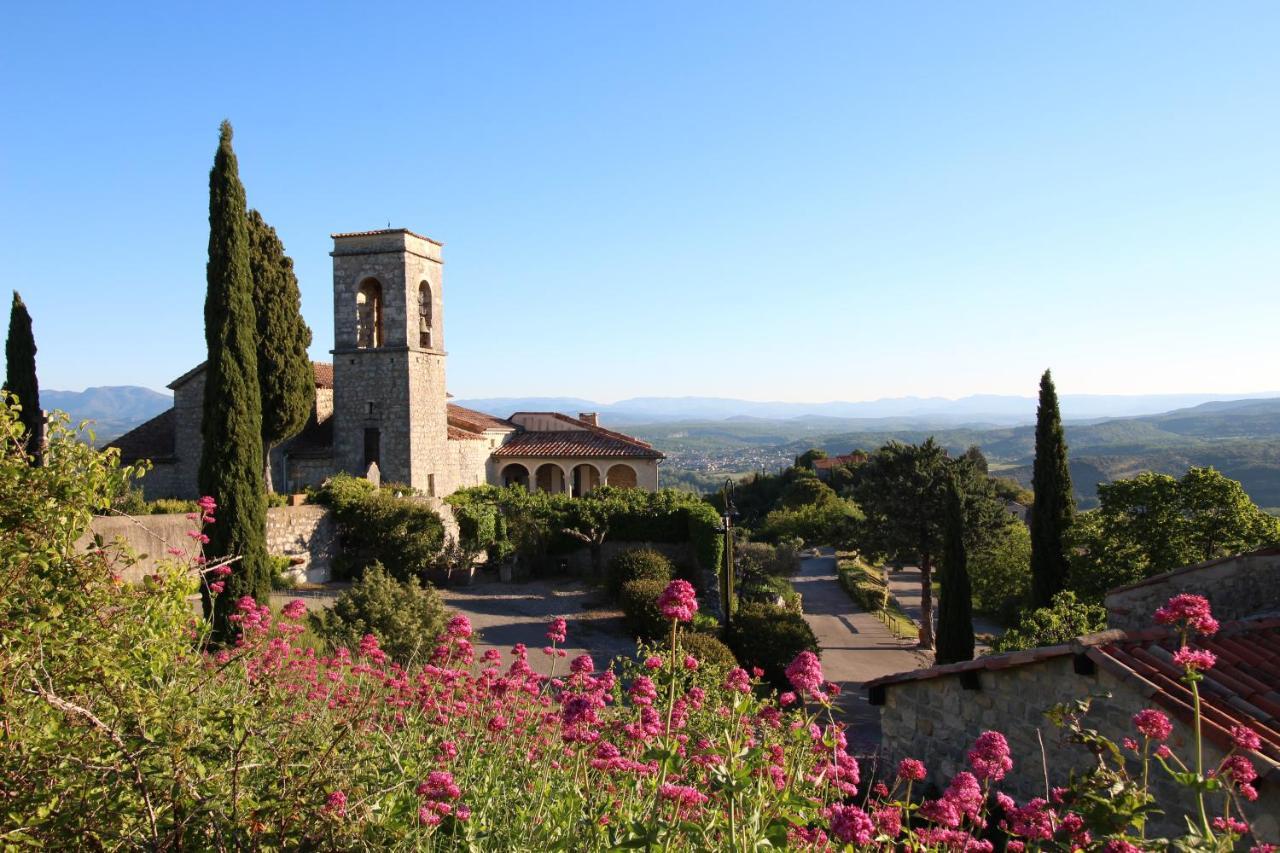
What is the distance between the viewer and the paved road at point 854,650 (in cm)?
1506

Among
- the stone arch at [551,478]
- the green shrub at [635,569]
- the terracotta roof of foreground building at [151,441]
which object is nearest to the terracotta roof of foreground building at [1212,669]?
the green shrub at [635,569]

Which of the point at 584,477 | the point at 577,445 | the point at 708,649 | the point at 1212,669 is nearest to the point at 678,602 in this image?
the point at 1212,669

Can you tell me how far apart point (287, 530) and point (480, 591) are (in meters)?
5.24

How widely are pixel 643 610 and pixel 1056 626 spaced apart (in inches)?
338

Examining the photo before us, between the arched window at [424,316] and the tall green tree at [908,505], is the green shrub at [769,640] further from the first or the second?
the arched window at [424,316]

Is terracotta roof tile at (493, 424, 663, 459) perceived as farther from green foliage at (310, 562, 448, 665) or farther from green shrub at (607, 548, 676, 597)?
green foliage at (310, 562, 448, 665)

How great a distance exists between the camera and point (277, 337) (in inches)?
878

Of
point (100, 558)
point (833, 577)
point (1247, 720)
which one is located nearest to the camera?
point (100, 558)

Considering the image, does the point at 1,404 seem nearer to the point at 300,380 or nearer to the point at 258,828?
Result: the point at 258,828

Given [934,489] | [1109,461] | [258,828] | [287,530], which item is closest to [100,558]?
[258,828]

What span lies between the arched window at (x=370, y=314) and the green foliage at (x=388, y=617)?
14412 mm

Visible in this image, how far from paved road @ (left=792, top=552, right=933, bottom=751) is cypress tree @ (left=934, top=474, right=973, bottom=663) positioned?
1.43 metres

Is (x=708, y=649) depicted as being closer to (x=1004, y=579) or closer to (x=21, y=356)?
(x=1004, y=579)

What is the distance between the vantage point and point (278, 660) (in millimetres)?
4988
